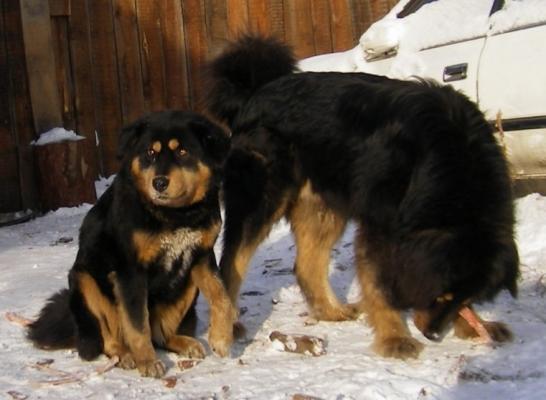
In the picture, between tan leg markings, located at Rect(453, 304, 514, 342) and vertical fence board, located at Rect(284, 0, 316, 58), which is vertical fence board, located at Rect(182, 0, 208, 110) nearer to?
vertical fence board, located at Rect(284, 0, 316, 58)

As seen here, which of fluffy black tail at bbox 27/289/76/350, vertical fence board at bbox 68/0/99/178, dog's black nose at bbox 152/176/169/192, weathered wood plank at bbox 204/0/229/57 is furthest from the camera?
weathered wood plank at bbox 204/0/229/57

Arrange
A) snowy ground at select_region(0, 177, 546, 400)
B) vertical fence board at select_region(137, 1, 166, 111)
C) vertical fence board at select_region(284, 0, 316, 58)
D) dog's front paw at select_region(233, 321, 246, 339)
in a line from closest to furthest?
snowy ground at select_region(0, 177, 546, 400), dog's front paw at select_region(233, 321, 246, 339), vertical fence board at select_region(137, 1, 166, 111), vertical fence board at select_region(284, 0, 316, 58)

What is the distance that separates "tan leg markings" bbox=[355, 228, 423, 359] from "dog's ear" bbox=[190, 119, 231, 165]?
0.86 meters

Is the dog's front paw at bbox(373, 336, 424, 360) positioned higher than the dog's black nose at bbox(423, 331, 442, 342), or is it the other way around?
the dog's black nose at bbox(423, 331, 442, 342)

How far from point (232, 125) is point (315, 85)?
2.13 feet

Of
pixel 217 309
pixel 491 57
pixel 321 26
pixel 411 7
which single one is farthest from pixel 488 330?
pixel 321 26

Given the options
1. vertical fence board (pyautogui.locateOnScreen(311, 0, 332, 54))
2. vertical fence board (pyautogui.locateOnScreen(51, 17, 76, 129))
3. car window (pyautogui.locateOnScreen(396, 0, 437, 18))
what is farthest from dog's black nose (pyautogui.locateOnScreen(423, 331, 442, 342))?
vertical fence board (pyautogui.locateOnScreen(311, 0, 332, 54))

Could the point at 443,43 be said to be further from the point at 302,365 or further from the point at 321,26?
the point at 321,26

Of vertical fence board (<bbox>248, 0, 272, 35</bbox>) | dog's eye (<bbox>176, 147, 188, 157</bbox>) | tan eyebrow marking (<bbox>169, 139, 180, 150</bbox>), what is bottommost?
dog's eye (<bbox>176, 147, 188, 157</bbox>)

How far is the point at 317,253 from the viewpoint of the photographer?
541cm

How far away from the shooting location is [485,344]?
4.45 m

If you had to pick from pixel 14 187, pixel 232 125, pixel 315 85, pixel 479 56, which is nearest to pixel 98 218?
pixel 232 125

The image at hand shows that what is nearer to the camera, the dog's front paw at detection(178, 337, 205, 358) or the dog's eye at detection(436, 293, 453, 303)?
the dog's eye at detection(436, 293, 453, 303)

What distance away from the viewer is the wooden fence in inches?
356
